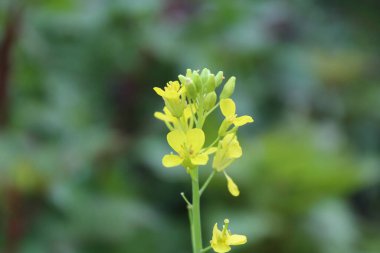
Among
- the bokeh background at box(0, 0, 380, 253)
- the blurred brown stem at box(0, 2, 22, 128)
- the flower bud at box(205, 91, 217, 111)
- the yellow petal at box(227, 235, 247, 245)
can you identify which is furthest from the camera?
the bokeh background at box(0, 0, 380, 253)

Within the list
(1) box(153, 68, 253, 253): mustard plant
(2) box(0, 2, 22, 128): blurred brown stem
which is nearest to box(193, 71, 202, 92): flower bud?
(1) box(153, 68, 253, 253): mustard plant

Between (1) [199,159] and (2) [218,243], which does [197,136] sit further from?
(2) [218,243]

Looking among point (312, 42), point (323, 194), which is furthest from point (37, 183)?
point (312, 42)

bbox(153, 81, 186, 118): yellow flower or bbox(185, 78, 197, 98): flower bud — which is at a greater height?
bbox(185, 78, 197, 98): flower bud

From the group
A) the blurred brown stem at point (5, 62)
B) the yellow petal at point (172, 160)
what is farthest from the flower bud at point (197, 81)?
the blurred brown stem at point (5, 62)

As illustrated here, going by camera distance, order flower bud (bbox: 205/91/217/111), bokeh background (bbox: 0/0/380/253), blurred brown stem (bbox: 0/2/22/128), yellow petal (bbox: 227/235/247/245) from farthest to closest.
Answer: bokeh background (bbox: 0/0/380/253), blurred brown stem (bbox: 0/2/22/128), flower bud (bbox: 205/91/217/111), yellow petal (bbox: 227/235/247/245)

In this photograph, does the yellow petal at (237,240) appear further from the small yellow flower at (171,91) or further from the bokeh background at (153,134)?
the bokeh background at (153,134)

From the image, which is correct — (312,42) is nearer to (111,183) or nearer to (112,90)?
(112,90)

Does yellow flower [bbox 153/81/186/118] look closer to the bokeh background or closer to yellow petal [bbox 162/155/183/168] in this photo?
yellow petal [bbox 162/155/183/168]

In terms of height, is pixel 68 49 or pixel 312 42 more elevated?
pixel 312 42
